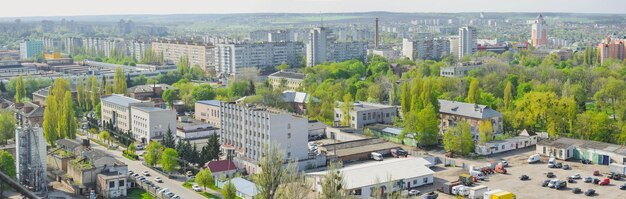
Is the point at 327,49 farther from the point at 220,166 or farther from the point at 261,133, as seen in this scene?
the point at 220,166

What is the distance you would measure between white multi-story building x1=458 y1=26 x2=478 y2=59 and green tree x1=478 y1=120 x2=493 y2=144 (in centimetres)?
2553

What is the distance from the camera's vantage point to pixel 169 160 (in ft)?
40.6

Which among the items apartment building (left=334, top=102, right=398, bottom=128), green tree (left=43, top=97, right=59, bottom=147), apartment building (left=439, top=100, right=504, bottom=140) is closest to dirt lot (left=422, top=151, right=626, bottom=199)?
apartment building (left=439, top=100, right=504, bottom=140)

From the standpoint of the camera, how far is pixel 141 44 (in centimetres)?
4097

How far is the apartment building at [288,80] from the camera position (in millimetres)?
24778

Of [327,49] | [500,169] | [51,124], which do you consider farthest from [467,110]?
[327,49]

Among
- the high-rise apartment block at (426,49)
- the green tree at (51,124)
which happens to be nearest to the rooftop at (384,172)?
the green tree at (51,124)

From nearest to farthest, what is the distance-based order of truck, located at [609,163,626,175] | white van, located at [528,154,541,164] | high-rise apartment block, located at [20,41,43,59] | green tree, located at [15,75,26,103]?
truck, located at [609,163,626,175]
white van, located at [528,154,541,164]
green tree, located at [15,75,26,103]
high-rise apartment block, located at [20,41,43,59]

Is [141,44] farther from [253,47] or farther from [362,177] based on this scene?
[362,177]

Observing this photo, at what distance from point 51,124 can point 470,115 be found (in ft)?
32.0

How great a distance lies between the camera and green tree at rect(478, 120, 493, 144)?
14.5 metres

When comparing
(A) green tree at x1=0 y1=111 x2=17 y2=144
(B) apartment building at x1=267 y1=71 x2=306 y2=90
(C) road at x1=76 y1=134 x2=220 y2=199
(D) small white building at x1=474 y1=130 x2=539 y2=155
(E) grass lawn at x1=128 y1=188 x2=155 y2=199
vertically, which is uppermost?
(B) apartment building at x1=267 y1=71 x2=306 y2=90

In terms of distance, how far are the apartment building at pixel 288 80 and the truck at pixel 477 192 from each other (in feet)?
45.4

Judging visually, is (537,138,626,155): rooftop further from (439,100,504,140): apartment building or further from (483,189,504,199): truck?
(483,189,504,199): truck
